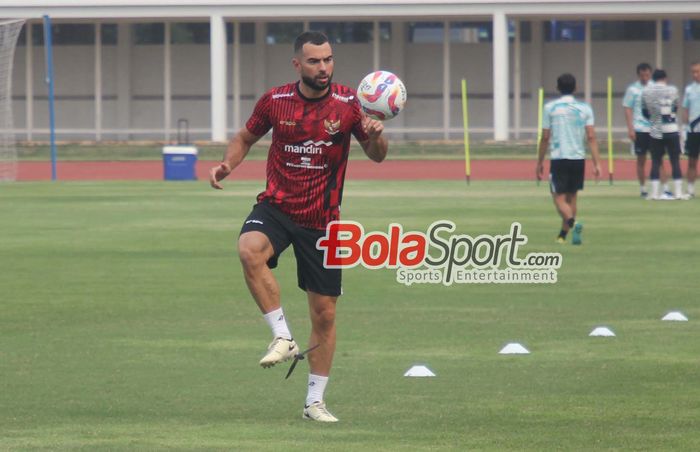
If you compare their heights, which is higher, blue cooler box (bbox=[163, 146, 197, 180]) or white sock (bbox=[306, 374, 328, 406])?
blue cooler box (bbox=[163, 146, 197, 180])

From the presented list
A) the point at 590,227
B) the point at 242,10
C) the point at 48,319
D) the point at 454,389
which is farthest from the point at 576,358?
the point at 242,10

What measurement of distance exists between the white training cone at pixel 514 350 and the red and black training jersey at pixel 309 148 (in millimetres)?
2715

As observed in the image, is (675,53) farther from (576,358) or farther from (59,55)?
(576,358)

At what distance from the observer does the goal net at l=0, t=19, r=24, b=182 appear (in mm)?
37344

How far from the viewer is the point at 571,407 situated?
941cm

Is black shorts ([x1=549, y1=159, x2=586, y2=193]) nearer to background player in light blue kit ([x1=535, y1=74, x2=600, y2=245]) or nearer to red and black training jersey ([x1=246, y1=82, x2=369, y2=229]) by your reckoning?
background player in light blue kit ([x1=535, y1=74, x2=600, y2=245])

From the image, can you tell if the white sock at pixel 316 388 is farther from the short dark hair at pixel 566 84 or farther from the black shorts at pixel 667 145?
the black shorts at pixel 667 145

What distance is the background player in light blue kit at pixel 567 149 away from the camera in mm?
20438

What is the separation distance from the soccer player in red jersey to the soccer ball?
7 centimetres

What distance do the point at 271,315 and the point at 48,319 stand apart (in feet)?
16.4

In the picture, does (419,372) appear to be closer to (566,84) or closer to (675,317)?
(675,317)

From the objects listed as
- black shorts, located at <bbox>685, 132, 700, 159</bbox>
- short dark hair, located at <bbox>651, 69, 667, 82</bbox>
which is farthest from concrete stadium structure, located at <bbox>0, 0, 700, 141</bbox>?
short dark hair, located at <bbox>651, 69, 667, 82</bbox>

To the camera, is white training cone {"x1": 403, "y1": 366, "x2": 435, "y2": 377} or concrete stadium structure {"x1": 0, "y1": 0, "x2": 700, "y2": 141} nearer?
white training cone {"x1": 403, "y1": 366, "x2": 435, "y2": 377}

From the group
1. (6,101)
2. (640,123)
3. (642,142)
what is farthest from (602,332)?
(6,101)
